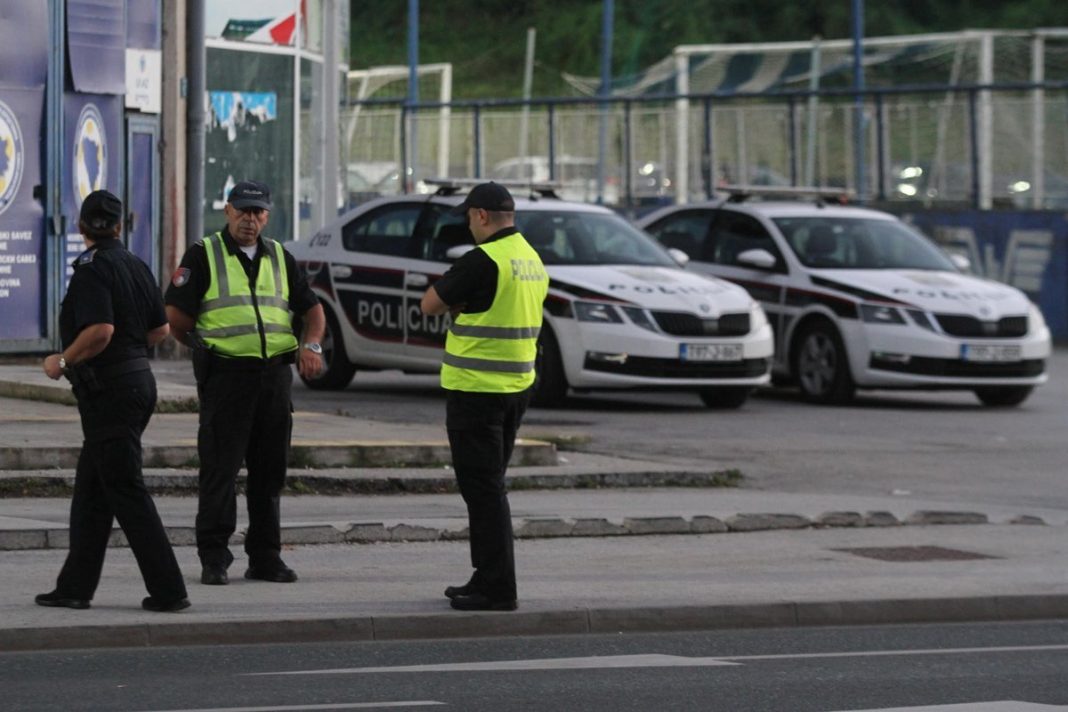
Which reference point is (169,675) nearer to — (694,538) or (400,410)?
(694,538)

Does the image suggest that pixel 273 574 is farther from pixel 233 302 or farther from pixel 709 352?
pixel 709 352

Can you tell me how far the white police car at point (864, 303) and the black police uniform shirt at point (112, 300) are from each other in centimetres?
1122

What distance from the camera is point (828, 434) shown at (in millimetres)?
17578

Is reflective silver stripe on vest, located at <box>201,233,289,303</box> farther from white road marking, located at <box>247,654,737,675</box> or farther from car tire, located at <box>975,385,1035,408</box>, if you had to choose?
car tire, located at <box>975,385,1035,408</box>

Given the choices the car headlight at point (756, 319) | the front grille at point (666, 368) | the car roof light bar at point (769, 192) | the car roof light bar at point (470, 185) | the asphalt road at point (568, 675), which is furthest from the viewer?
the car roof light bar at point (769, 192)

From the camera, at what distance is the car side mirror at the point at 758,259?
2038cm

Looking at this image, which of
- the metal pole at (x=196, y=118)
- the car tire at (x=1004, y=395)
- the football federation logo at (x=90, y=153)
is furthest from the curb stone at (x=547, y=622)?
the football federation logo at (x=90, y=153)

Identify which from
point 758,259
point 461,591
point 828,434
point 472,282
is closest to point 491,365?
point 472,282

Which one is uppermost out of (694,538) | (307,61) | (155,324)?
(307,61)

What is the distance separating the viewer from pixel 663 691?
8102 millimetres

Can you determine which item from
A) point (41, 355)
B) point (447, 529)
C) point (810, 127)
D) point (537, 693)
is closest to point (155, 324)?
point (537, 693)

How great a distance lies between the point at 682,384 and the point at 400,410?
2.12 meters

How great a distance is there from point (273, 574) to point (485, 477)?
1093mm

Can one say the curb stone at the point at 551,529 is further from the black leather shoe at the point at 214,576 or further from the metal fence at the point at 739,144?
the metal fence at the point at 739,144
